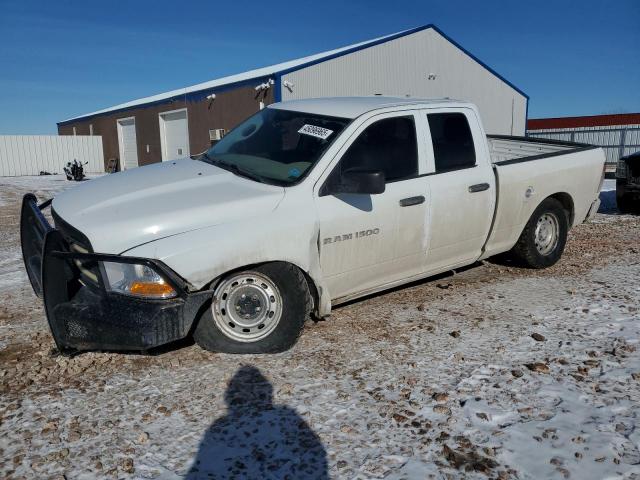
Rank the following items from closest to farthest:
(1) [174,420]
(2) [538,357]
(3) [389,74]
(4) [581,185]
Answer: (1) [174,420] → (2) [538,357] → (4) [581,185] → (3) [389,74]

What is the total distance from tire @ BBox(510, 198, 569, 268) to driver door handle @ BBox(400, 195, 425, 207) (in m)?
2.01

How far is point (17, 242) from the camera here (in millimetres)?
8305

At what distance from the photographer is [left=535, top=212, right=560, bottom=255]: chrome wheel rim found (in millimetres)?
6020

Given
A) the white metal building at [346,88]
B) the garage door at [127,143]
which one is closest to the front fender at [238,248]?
the white metal building at [346,88]

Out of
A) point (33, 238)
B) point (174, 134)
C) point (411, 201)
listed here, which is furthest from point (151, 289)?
point (174, 134)

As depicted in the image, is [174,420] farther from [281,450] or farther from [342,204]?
[342,204]

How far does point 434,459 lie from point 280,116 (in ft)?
10.8

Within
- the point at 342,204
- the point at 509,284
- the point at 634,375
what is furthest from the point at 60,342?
the point at 509,284

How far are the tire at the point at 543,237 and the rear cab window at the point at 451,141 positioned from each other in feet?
4.66

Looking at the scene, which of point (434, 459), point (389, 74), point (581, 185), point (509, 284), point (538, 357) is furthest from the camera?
point (389, 74)

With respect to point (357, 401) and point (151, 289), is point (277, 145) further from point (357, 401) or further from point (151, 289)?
point (357, 401)

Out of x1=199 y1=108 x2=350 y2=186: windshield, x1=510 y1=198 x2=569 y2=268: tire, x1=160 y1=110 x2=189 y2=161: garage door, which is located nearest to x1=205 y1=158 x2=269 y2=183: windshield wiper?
x1=199 y1=108 x2=350 y2=186: windshield

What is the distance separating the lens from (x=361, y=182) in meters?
3.80

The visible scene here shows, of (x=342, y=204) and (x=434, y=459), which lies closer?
(x=434, y=459)
